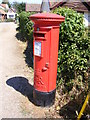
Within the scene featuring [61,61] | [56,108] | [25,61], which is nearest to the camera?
[56,108]

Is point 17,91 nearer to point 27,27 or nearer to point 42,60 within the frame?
point 42,60

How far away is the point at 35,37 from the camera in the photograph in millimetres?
3791

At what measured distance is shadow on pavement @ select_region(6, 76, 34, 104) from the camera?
4.71 metres

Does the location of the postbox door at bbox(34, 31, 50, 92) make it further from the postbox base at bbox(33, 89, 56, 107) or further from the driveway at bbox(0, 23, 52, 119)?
the driveway at bbox(0, 23, 52, 119)

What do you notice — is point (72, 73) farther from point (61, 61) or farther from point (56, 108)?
point (56, 108)

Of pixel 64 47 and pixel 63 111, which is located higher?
→ pixel 64 47

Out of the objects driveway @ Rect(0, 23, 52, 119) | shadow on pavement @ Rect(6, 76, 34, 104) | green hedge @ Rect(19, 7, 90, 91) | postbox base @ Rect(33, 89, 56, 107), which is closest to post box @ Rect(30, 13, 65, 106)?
postbox base @ Rect(33, 89, 56, 107)

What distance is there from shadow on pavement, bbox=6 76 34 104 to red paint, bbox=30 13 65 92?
2.42 feet

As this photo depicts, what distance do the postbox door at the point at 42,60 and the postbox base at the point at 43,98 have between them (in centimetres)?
9

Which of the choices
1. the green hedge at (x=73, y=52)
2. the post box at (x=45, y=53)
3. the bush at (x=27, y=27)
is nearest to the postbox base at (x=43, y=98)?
the post box at (x=45, y=53)

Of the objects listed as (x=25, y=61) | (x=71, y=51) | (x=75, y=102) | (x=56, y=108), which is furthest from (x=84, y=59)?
(x=25, y=61)

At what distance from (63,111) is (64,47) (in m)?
1.66

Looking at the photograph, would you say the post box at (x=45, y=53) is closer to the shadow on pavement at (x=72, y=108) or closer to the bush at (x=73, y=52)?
the shadow on pavement at (x=72, y=108)

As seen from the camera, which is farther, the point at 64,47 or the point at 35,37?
the point at 64,47
